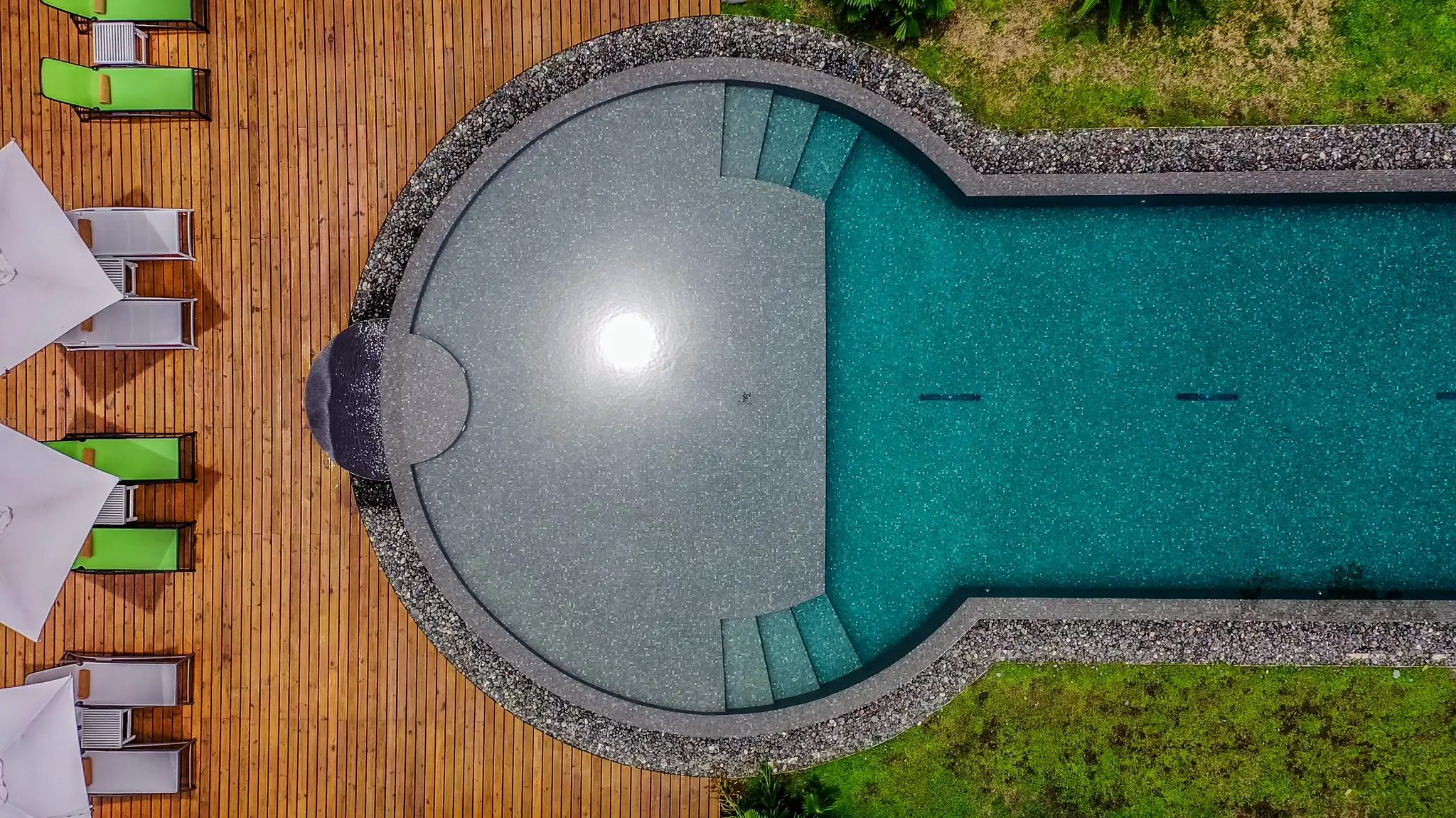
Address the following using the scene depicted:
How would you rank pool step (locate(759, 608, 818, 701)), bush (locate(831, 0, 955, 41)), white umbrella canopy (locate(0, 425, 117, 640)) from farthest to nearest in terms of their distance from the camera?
pool step (locate(759, 608, 818, 701)), bush (locate(831, 0, 955, 41)), white umbrella canopy (locate(0, 425, 117, 640))

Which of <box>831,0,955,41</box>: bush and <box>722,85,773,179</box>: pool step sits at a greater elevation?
<box>831,0,955,41</box>: bush

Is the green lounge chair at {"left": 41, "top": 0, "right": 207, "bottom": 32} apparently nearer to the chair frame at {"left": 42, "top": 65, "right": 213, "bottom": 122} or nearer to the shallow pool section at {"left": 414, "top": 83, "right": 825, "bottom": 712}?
the chair frame at {"left": 42, "top": 65, "right": 213, "bottom": 122}

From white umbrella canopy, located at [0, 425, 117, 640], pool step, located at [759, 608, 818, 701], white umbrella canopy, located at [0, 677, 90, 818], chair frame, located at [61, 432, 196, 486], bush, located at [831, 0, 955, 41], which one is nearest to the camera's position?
white umbrella canopy, located at [0, 425, 117, 640]

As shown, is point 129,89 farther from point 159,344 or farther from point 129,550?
point 129,550

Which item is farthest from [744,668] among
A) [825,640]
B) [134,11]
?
[134,11]

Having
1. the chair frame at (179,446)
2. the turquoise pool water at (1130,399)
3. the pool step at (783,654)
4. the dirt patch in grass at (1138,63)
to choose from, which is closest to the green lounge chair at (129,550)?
the chair frame at (179,446)

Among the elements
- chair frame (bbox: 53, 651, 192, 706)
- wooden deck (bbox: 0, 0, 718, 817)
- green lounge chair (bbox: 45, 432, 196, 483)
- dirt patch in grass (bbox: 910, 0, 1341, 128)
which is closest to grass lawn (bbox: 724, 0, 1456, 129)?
dirt patch in grass (bbox: 910, 0, 1341, 128)
